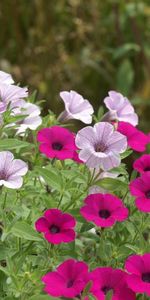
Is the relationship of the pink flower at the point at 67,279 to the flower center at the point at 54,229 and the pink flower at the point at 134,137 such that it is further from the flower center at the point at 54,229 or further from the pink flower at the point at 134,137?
the pink flower at the point at 134,137

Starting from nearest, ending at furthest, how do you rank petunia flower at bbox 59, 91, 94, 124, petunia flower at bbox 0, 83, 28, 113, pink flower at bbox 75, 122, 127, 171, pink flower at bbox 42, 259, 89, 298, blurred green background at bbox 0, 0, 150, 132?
pink flower at bbox 42, 259, 89, 298, pink flower at bbox 75, 122, 127, 171, petunia flower at bbox 0, 83, 28, 113, petunia flower at bbox 59, 91, 94, 124, blurred green background at bbox 0, 0, 150, 132

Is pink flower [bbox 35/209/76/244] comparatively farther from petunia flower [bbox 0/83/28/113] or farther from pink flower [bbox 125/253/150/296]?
petunia flower [bbox 0/83/28/113]

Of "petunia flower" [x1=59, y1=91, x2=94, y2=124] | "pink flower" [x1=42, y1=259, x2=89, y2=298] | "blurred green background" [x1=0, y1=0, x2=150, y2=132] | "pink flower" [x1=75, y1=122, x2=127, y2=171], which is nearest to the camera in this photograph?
"pink flower" [x1=42, y1=259, x2=89, y2=298]

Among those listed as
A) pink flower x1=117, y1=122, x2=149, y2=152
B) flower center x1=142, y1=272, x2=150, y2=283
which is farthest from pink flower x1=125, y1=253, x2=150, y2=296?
pink flower x1=117, y1=122, x2=149, y2=152

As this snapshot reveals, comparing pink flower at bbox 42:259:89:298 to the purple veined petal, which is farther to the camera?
the purple veined petal

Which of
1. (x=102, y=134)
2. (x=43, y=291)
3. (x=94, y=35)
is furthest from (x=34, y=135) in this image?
(x=94, y=35)

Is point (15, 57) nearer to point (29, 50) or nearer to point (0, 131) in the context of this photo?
point (29, 50)

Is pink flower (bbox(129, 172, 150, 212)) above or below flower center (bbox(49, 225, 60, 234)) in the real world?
above

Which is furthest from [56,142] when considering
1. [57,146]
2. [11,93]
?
[11,93]
